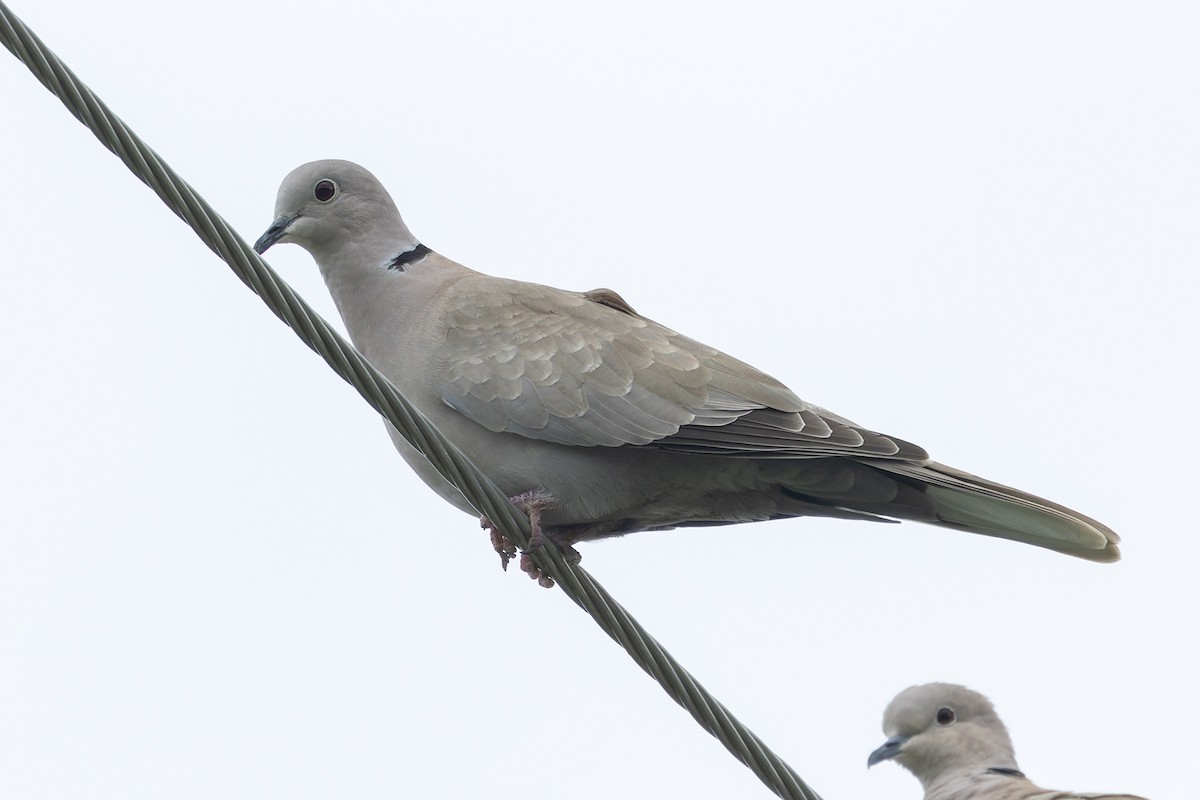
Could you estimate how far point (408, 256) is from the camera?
4.98 m

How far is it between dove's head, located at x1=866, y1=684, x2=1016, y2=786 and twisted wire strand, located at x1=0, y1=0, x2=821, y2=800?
7.19 feet

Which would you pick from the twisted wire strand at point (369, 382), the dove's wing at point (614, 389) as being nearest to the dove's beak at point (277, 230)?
the dove's wing at point (614, 389)

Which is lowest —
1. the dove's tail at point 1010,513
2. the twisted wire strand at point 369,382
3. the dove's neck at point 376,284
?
the twisted wire strand at point 369,382

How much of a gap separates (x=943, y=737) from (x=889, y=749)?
0.18 metres

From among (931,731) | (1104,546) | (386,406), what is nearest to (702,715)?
(386,406)

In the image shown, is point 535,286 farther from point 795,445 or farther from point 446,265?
point 795,445

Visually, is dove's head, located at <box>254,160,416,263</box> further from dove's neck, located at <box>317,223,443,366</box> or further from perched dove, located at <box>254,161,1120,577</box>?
perched dove, located at <box>254,161,1120,577</box>

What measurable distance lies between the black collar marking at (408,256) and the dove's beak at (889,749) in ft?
7.13

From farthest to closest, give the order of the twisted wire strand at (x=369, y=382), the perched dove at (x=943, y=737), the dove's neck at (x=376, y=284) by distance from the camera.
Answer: the perched dove at (x=943, y=737) → the dove's neck at (x=376, y=284) → the twisted wire strand at (x=369, y=382)

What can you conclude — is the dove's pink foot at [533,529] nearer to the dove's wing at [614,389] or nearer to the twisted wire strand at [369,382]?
the dove's wing at [614,389]

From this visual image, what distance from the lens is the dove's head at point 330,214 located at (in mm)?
4953

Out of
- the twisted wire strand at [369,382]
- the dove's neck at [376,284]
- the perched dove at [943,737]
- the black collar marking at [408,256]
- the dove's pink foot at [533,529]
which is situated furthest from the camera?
the perched dove at [943,737]

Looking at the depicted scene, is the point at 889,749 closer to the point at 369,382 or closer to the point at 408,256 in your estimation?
the point at 408,256

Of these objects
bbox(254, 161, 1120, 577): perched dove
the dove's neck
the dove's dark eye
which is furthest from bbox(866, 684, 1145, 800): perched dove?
the dove's dark eye
